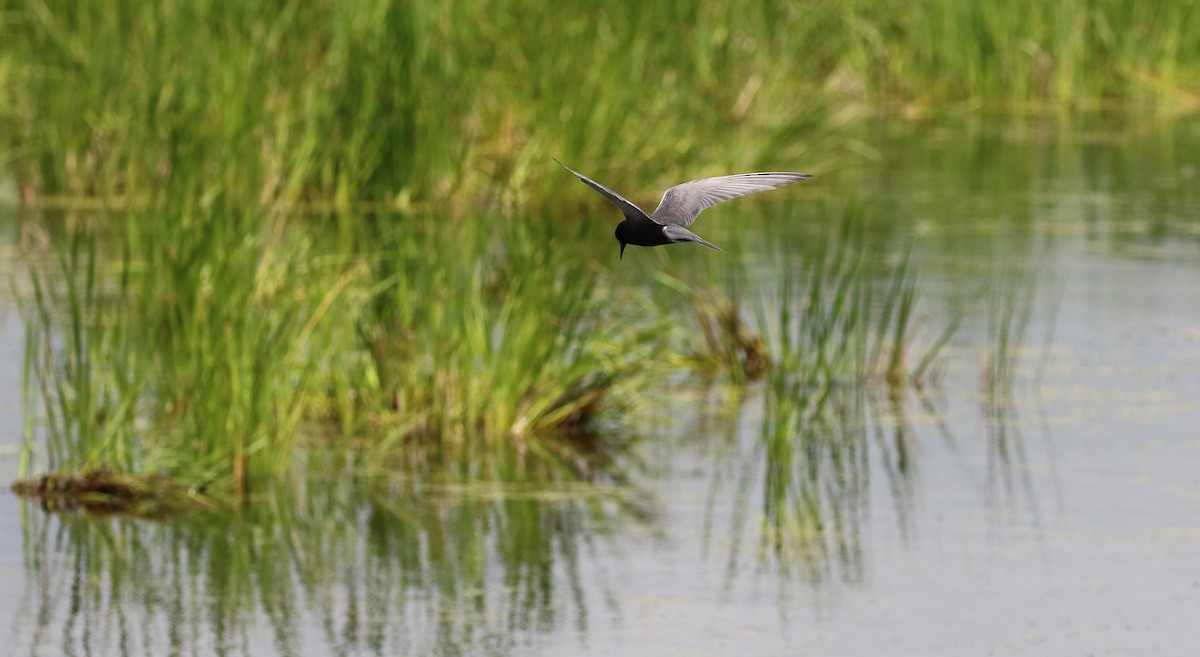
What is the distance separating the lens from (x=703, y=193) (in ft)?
10.5

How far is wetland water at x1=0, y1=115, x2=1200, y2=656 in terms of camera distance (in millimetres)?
4941

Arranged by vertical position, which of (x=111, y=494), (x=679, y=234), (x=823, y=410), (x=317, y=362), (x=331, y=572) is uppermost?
(x=679, y=234)

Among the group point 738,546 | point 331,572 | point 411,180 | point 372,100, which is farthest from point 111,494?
point 411,180

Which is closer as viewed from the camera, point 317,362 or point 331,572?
point 331,572

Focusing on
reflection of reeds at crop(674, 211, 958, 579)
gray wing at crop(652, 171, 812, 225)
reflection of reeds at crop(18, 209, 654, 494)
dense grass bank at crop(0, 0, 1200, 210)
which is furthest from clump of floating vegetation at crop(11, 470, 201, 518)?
dense grass bank at crop(0, 0, 1200, 210)

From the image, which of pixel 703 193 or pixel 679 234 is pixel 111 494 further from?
pixel 679 234

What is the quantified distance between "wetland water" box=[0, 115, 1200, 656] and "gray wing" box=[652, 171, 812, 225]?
1802mm

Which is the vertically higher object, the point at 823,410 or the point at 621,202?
the point at 621,202

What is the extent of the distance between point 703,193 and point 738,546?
2531 mm

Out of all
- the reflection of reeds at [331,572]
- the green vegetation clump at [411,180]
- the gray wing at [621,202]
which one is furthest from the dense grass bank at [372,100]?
the gray wing at [621,202]

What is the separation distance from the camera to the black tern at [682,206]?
9.58ft

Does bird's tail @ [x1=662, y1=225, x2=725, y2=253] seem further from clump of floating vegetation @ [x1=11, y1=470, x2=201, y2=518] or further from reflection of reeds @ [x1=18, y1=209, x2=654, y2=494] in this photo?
clump of floating vegetation @ [x1=11, y1=470, x2=201, y2=518]

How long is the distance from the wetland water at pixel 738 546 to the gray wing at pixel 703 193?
1802 millimetres

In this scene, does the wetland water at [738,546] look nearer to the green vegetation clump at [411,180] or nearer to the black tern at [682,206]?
the green vegetation clump at [411,180]
